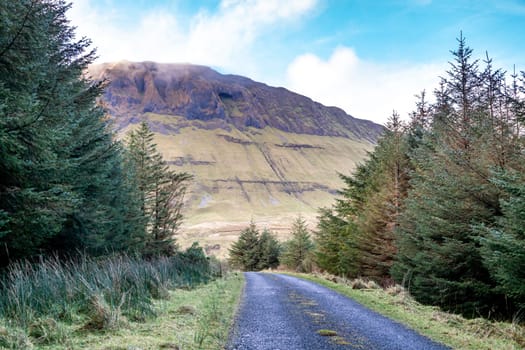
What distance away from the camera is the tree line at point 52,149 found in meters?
8.98

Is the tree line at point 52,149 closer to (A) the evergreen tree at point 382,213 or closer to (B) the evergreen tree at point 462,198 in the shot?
(B) the evergreen tree at point 462,198

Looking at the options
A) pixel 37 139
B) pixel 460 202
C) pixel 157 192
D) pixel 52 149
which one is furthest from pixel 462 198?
pixel 157 192

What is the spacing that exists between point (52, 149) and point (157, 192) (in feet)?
64.0

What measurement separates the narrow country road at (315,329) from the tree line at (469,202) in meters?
3.67

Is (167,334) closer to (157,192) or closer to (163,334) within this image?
(163,334)

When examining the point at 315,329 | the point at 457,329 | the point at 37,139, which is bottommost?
the point at 457,329

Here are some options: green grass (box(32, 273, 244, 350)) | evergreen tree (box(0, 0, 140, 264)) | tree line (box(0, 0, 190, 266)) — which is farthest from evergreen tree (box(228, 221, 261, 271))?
green grass (box(32, 273, 244, 350))

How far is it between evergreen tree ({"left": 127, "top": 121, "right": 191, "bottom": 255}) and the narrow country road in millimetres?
20932

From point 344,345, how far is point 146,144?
1136 inches

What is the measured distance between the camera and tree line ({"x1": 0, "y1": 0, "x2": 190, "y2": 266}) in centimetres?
898

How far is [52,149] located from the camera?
11.4 metres

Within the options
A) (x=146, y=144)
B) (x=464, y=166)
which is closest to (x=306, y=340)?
(x=464, y=166)

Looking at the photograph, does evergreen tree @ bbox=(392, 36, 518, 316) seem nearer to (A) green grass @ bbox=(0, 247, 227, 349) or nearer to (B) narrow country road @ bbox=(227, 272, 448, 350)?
(B) narrow country road @ bbox=(227, 272, 448, 350)

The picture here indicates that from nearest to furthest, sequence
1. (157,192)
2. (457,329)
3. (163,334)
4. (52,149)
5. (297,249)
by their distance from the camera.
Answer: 1. (163,334)
2. (457,329)
3. (52,149)
4. (157,192)
5. (297,249)
